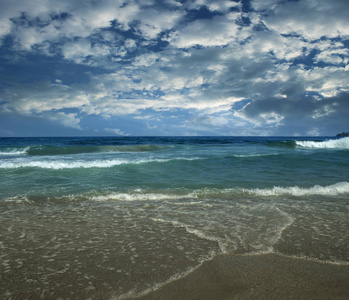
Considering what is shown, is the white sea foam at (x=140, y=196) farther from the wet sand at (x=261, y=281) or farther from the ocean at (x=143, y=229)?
the wet sand at (x=261, y=281)

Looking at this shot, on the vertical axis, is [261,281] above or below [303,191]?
below

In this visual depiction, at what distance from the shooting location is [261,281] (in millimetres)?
2404

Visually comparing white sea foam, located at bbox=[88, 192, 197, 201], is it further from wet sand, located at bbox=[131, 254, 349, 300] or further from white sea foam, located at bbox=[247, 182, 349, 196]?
wet sand, located at bbox=[131, 254, 349, 300]

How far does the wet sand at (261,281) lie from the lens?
219cm

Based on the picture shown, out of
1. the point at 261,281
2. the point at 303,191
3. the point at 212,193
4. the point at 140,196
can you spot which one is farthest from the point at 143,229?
the point at 303,191

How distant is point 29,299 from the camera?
7.04ft

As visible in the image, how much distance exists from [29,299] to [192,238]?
2257 millimetres

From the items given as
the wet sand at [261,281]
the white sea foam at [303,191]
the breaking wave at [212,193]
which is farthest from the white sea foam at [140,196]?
the wet sand at [261,281]

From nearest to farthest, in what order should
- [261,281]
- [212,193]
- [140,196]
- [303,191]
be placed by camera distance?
[261,281] < [140,196] < [212,193] < [303,191]

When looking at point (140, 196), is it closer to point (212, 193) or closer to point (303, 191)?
point (212, 193)

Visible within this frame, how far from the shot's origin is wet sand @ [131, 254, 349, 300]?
7.17 ft

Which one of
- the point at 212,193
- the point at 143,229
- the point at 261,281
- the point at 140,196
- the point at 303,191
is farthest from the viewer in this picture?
the point at 303,191

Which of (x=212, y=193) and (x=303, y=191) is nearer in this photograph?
(x=212, y=193)

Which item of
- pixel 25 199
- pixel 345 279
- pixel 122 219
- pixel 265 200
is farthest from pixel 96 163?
pixel 345 279
